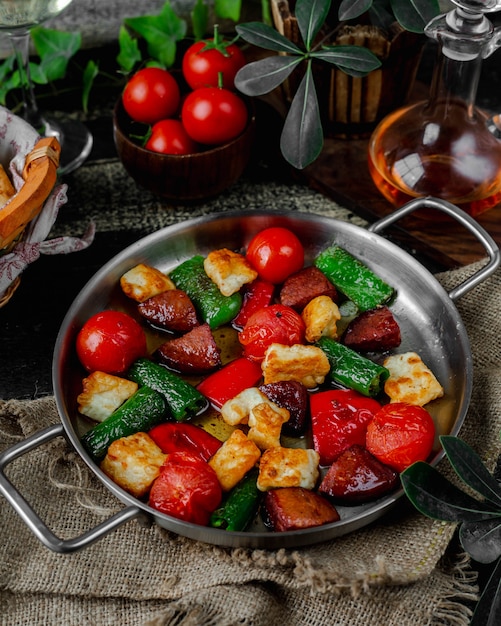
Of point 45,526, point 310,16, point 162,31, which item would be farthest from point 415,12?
point 45,526

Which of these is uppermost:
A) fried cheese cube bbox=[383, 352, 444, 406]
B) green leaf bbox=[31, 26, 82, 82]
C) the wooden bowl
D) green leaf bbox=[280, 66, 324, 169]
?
green leaf bbox=[280, 66, 324, 169]

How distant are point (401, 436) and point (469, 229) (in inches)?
31.1

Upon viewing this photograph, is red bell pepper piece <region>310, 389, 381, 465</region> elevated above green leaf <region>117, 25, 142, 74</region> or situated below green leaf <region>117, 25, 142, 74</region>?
below

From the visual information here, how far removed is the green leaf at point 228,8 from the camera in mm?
3248

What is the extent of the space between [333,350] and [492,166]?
97 centimetres

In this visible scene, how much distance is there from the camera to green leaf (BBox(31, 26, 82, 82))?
10.7 ft

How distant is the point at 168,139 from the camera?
2846 millimetres

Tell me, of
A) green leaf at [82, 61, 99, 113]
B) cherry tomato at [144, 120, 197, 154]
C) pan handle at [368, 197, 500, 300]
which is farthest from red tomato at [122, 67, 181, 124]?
pan handle at [368, 197, 500, 300]

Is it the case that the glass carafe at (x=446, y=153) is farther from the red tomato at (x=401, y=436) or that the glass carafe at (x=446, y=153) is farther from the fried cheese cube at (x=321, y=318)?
the red tomato at (x=401, y=436)

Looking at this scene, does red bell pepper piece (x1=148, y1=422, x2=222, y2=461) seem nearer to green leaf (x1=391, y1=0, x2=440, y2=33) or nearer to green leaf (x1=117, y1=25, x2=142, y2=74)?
green leaf (x1=391, y1=0, x2=440, y2=33)

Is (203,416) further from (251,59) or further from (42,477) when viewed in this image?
(251,59)

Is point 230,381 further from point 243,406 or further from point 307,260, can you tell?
point 307,260

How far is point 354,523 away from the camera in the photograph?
1.93 metres

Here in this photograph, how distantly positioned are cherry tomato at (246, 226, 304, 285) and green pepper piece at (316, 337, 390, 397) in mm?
330
